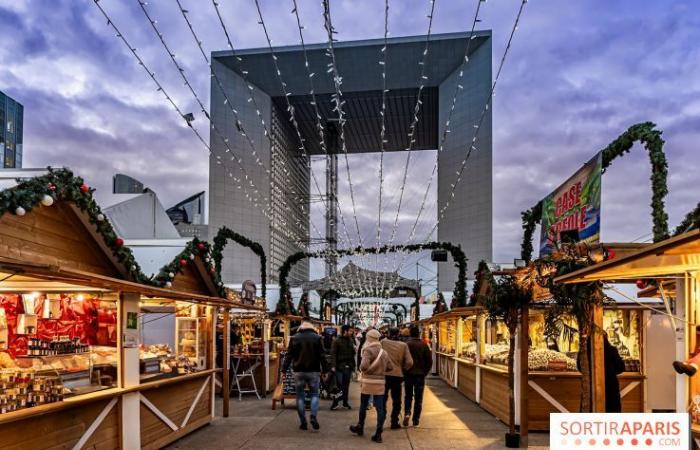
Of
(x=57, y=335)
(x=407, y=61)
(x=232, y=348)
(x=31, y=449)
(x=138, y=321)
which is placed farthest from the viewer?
(x=407, y=61)

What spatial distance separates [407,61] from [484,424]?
28322 mm

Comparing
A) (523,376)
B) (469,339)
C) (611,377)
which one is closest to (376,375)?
(523,376)

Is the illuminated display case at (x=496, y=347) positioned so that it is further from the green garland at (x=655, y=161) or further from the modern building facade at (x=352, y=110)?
the modern building facade at (x=352, y=110)

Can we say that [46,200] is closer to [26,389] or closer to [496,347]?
[26,389]

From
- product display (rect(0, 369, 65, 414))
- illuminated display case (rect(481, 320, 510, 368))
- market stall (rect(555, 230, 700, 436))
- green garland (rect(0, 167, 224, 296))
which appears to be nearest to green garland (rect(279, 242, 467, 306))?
illuminated display case (rect(481, 320, 510, 368))

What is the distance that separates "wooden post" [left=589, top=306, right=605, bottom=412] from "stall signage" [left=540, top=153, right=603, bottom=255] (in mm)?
955

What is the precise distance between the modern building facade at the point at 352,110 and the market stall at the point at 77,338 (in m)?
25.1

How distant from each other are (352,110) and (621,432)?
126 feet

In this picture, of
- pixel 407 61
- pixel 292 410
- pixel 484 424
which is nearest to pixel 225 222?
pixel 407 61

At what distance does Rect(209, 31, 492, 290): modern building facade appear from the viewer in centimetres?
3538

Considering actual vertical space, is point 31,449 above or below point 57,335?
below

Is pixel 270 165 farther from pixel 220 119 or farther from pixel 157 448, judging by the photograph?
pixel 157 448

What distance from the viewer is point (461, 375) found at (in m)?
16.3

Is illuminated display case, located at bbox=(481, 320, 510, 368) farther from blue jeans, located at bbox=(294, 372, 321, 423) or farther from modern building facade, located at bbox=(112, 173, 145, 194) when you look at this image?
modern building facade, located at bbox=(112, 173, 145, 194)
